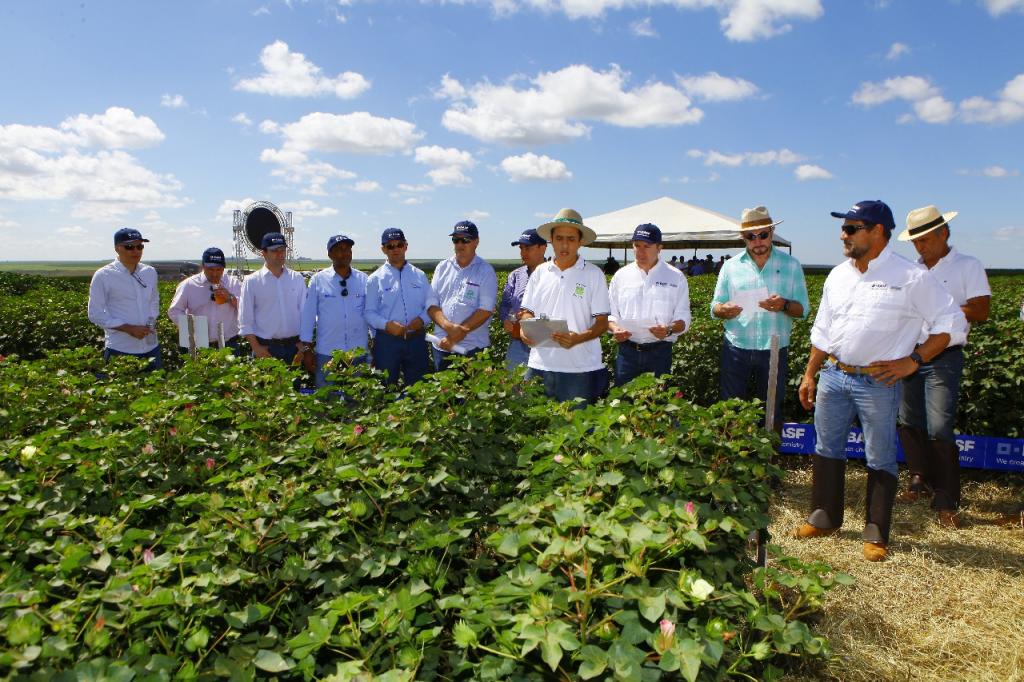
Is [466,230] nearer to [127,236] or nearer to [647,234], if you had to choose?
[647,234]

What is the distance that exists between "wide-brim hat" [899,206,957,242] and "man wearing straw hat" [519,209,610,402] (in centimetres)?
230

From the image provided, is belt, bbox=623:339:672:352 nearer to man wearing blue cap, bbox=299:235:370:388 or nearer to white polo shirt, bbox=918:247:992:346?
white polo shirt, bbox=918:247:992:346

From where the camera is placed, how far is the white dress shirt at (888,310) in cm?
383

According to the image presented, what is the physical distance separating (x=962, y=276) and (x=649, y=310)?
2.28 meters

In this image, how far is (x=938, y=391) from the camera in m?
4.62

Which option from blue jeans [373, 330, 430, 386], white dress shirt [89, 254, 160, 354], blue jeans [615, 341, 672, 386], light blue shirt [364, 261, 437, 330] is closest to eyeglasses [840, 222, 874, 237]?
blue jeans [615, 341, 672, 386]

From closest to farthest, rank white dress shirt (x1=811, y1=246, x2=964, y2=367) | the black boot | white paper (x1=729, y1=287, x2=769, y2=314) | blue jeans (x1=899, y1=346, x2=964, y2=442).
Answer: white dress shirt (x1=811, y1=246, x2=964, y2=367) < the black boot < blue jeans (x1=899, y1=346, x2=964, y2=442) < white paper (x1=729, y1=287, x2=769, y2=314)

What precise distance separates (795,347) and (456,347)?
3329 mm

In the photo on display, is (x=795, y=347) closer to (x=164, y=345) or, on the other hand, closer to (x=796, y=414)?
(x=796, y=414)

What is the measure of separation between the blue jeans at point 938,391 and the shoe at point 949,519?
556 mm

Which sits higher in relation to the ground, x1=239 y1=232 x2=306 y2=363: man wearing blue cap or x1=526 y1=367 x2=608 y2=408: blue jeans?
x1=239 y1=232 x2=306 y2=363: man wearing blue cap

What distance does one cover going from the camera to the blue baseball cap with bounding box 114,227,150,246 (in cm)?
597

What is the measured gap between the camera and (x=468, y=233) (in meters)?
5.83

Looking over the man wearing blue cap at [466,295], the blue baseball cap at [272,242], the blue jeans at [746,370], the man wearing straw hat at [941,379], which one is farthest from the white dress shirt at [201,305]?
the man wearing straw hat at [941,379]
